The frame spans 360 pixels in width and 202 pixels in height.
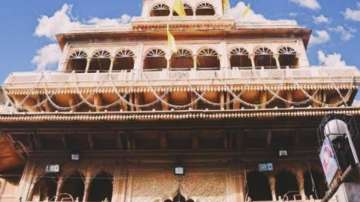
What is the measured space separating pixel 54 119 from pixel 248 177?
6.28 meters

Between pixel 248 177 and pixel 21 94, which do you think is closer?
pixel 248 177

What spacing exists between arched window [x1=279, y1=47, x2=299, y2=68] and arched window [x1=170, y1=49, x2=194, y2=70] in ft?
13.2

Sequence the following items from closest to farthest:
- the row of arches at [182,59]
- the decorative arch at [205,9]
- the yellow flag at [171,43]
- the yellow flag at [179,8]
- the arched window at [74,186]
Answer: the arched window at [74,186]
the yellow flag at [171,43]
the row of arches at [182,59]
the yellow flag at [179,8]
the decorative arch at [205,9]

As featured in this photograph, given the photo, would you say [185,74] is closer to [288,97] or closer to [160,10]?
[288,97]

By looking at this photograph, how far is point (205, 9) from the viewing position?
21.0 metres

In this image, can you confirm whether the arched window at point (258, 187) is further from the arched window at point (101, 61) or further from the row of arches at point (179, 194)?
the arched window at point (101, 61)

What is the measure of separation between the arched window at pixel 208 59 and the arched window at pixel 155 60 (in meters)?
1.61

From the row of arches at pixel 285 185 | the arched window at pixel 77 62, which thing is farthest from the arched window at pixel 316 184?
the arched window at pixel 77 62

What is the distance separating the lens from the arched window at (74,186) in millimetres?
12617

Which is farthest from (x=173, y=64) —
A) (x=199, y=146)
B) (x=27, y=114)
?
(x=27, y=114)

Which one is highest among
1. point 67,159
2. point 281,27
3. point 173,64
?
point 281,27

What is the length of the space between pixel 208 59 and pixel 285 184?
24.5 feet

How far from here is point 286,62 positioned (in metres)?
18.6

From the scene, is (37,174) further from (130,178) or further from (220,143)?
(220,143)
